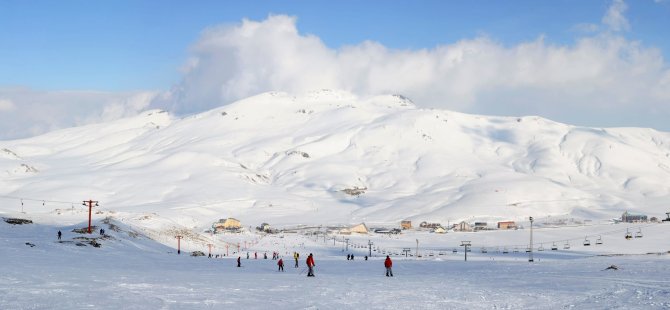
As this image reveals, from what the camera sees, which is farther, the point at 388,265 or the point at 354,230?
the point at 354,230

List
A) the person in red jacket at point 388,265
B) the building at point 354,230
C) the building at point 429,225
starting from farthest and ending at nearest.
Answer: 1. the building at point 429,225
2. the building at point 354,230
3. the person in red jacket at point 388,265

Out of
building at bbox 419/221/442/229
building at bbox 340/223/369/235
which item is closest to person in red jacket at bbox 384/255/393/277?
building at bbox 340/223/369/235

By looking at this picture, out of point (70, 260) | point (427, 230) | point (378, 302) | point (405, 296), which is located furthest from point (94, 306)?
point (427, 230)

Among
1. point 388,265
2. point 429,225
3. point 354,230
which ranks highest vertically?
point 388,265

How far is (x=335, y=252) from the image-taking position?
106625mm

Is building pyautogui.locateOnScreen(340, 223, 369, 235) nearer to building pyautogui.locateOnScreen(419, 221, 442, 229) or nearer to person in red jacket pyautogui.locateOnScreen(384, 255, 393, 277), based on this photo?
building pyautogui.locateOnScreen(419, 221, 442, 229)

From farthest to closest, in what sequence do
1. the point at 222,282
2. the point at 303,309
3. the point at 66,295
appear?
the point at 222,282 < the point at 66,295 < the point at 303,309

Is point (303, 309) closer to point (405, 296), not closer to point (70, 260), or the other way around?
point (405, 296)

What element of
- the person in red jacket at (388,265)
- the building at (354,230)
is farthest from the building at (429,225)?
the person in red jacket at (388,265)

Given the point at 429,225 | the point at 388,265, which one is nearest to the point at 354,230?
the point at 429,225

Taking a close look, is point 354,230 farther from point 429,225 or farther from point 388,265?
point 388,265

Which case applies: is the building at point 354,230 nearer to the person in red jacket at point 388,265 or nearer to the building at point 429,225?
the building at point 429,225

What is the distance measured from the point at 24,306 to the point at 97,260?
34705 millimetres

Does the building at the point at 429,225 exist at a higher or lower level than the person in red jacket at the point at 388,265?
lower
